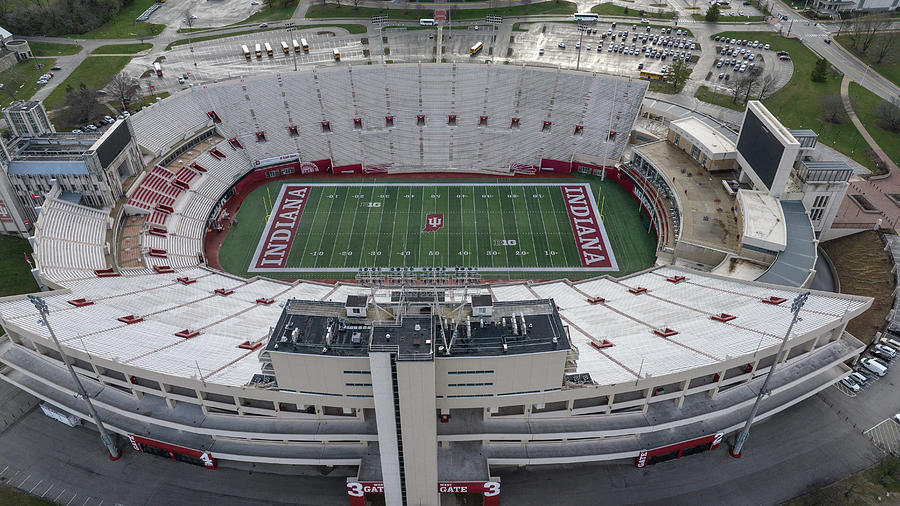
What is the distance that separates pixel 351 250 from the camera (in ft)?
213

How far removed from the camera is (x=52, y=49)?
10569 centimetres

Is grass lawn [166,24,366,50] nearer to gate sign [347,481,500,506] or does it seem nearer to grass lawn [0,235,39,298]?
grass lawn [0,235,39,298]

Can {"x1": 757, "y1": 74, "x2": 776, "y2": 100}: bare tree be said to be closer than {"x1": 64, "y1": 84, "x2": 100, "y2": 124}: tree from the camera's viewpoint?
No

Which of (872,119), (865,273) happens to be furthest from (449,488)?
(872,119)

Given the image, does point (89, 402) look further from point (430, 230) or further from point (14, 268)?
point (430, 230)

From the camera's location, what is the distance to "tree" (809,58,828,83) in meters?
93.6

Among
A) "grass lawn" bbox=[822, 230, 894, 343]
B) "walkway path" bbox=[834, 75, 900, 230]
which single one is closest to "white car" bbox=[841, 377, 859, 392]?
"grass lawn" bbox=[822, 230, 894, 343]

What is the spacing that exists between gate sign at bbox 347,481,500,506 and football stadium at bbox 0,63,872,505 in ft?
0.50

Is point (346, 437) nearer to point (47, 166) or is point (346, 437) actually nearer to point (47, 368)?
point (47, 368)

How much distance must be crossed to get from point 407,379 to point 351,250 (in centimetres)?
3434

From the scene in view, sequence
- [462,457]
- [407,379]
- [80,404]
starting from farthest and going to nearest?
[80,404] → [462,457] → [407,379]

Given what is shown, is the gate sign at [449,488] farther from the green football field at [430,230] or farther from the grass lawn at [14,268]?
the grass lawn at [14,268]

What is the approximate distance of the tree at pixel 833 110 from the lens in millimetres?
84188

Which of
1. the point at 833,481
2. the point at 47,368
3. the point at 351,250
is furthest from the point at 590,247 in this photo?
the point at 47,368
